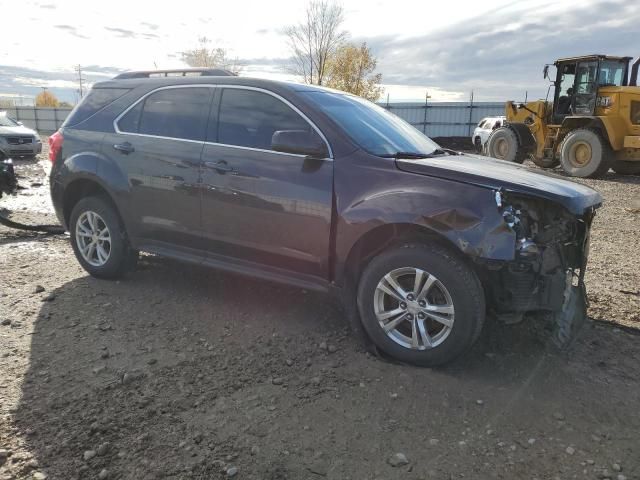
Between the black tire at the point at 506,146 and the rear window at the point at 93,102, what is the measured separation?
13023 millimetres

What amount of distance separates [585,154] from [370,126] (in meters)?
12.0

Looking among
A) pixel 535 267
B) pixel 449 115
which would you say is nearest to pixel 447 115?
pixel 449 115

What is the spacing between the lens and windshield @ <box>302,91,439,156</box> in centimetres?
382

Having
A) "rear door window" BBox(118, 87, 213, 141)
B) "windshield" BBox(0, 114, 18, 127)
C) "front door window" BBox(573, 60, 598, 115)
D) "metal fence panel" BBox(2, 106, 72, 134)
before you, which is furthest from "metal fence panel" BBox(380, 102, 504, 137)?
"rear door window" BBox(118, 87, 213, 141)

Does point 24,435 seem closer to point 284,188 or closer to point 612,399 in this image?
point 284,188

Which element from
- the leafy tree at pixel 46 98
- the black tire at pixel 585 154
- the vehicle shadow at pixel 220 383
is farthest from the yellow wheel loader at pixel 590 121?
the leafy tree at pixel 46 98

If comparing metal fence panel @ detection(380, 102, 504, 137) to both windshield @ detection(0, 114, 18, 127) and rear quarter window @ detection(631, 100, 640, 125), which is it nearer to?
rear quarter window @ detection(631, 100, 640, 125)

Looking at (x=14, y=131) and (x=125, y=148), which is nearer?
(x=125, y=148)

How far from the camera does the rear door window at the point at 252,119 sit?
3947 mm

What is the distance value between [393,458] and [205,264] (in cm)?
233

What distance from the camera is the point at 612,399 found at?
3.09 metres

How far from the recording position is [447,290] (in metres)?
3.22

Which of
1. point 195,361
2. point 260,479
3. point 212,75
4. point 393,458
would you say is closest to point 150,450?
point 260,479

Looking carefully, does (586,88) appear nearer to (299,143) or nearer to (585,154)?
(585,154)
